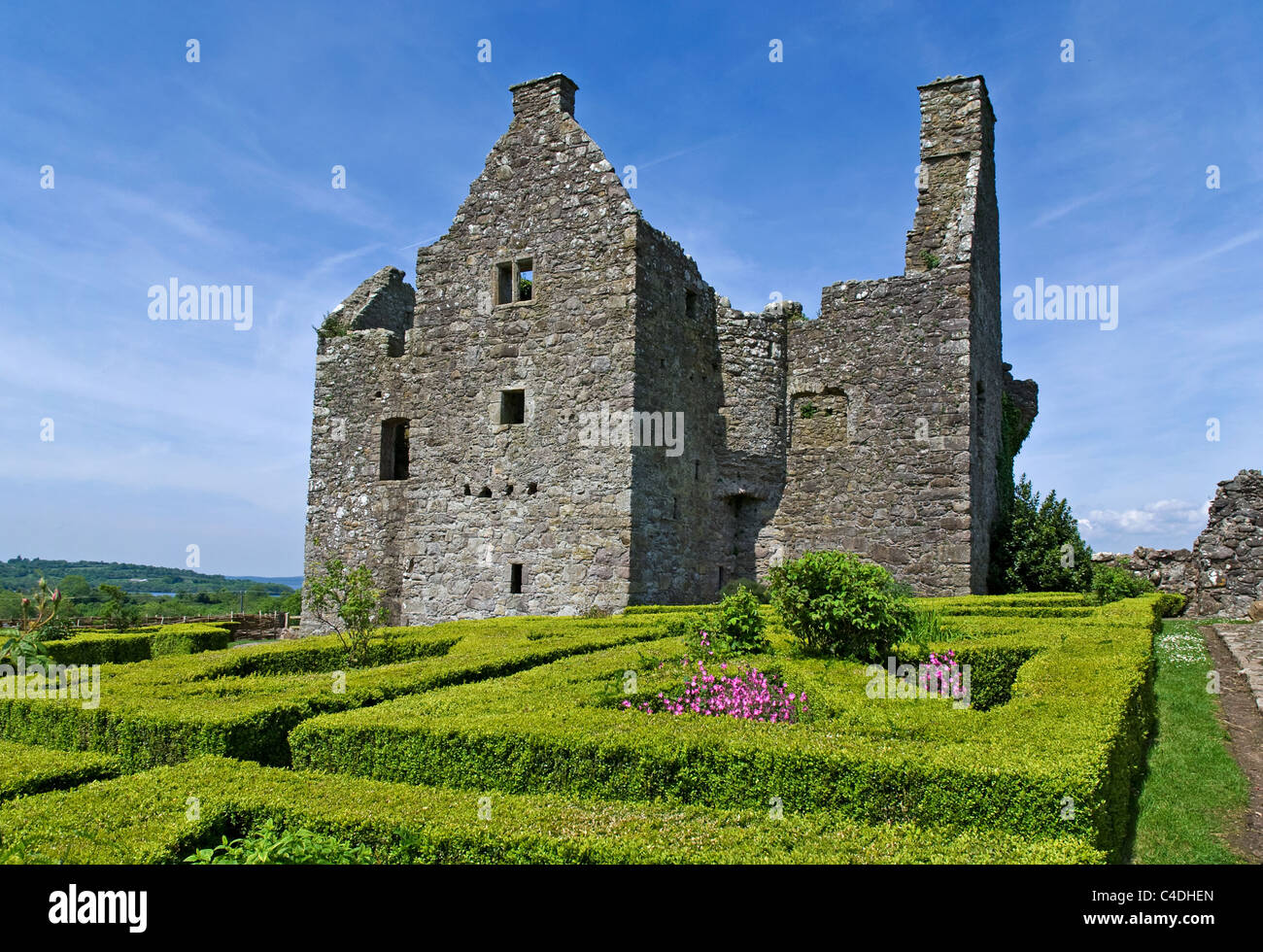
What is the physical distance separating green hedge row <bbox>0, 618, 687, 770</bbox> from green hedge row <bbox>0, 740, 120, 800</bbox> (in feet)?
0.85

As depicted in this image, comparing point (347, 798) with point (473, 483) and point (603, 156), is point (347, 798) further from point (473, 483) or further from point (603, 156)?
point (603, 156)

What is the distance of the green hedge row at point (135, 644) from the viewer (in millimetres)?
13141

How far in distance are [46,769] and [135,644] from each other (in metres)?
9.68

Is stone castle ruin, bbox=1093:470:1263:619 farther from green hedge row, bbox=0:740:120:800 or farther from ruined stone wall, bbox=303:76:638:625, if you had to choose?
green hedge row, bbox=0:740:120:800

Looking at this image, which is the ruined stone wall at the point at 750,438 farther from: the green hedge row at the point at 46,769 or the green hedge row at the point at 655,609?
the green hedge row at the point at 46,769

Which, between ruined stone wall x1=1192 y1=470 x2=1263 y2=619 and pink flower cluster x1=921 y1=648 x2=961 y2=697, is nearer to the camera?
pink flower cluster x1=921 y1=648 x2=961 y2=697

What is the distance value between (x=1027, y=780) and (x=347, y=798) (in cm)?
386

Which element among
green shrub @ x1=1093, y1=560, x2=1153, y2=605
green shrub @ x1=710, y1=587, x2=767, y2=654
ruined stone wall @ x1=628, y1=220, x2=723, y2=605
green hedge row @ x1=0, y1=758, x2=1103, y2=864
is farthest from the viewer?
ruined stone wall @ x1=628, y1=220, x2=723, y2=605

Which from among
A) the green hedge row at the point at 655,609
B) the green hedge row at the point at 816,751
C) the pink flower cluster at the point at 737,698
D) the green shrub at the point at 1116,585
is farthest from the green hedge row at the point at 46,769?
the green shrub at the point at 1116,585

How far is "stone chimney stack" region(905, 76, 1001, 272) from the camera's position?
18000mm

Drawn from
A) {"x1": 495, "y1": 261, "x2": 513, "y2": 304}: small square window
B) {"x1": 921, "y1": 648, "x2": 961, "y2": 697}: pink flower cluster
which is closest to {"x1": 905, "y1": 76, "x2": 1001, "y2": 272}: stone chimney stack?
{"x1": 495, "y1": 261, "x2": 513, "y2": 304}: small square window

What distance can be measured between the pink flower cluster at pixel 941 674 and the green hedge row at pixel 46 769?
7.32m
